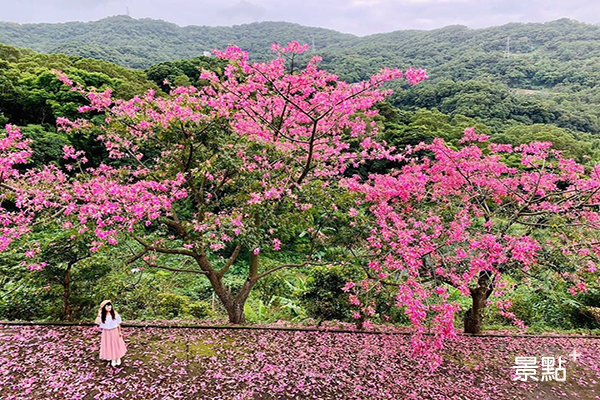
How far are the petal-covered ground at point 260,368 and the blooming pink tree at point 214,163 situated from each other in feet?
4.25

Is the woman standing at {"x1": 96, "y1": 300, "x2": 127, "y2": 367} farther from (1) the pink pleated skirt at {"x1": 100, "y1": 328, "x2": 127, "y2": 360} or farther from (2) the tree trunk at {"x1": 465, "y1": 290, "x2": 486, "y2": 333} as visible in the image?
(2) the tree trunk at {"x1": 465, "y1": 290, "x2": 486, "y2": 333}

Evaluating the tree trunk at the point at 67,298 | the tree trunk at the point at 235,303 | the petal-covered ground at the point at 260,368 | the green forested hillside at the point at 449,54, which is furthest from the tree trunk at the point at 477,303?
the green forested hillside at the point at 449,54

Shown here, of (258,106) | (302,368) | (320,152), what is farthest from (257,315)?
(258,106)

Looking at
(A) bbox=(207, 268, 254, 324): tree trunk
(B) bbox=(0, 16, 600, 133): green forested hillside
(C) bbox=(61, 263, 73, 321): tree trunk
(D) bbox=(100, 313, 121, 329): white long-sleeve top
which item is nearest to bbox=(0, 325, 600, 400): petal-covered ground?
(C) bbox=(61, 263, 73, 321): tree trunk

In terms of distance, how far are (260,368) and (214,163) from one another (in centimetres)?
Result: 323

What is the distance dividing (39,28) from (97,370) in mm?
92544

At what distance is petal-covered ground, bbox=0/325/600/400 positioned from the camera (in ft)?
14.9

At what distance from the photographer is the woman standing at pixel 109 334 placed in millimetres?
4785

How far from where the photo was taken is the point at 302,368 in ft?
17.2

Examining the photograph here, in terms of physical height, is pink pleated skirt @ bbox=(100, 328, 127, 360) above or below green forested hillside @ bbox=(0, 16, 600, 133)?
below

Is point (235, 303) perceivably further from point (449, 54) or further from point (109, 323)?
point (449, 54)

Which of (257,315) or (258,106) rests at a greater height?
(258,106)

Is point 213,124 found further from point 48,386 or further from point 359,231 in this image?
point 48,386

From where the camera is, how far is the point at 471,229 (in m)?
5.91
